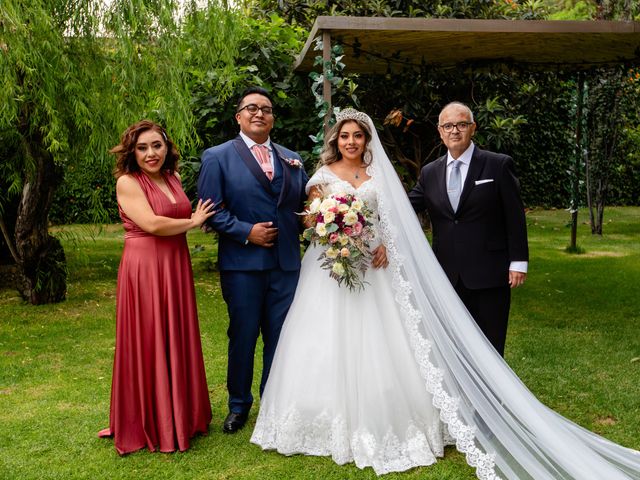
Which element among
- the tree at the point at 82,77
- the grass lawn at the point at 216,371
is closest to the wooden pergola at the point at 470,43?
the tree at the point at 82,77

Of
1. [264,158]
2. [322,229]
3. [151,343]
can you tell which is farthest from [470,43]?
[151,343]

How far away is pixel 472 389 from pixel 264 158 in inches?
70.8

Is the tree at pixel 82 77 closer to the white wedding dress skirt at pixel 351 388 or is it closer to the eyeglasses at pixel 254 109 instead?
the eyeglasses at pixel 254 109

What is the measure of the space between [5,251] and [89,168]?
79.6 inches

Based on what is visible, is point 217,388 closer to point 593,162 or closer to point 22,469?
point 22,469

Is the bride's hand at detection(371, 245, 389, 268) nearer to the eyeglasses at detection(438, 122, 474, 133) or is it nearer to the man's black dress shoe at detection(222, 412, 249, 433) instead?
the eyeglasses at detection(438, 122, 474, 133)

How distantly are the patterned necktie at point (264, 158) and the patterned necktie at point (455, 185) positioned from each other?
1069mm

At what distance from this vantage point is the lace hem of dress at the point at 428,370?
3400mm

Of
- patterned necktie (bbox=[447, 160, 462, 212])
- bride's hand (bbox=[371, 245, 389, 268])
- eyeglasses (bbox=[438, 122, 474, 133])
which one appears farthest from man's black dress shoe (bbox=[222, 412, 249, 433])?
eyeglasses (bbox=[438, 122, 474, 133])

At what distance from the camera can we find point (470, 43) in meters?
6.14

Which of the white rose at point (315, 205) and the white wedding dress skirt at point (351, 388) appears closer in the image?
the white wedding dress skirt at point (351, 388)

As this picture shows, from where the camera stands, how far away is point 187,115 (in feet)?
24.0

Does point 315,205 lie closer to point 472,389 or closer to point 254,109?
point 254,109

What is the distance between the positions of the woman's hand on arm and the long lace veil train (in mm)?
1137
